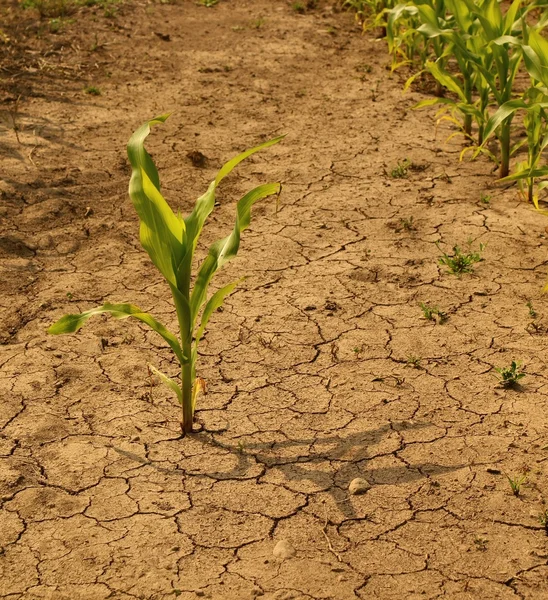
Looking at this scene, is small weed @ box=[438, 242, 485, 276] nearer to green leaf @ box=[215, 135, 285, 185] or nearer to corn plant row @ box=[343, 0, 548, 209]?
corn plant row @ box=[343, 0, 548, 209]

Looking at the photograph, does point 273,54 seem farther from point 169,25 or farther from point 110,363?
point 110,363

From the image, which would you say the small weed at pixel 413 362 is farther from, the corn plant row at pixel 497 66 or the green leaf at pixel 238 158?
the green leaf at pixel 238 158

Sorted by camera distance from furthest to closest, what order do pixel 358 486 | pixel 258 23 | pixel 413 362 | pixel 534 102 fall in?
pixel 258 23, pixel 534 102, pixel 413 362, pixel 358 486

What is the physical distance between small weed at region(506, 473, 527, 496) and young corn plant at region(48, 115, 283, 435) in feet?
3.31

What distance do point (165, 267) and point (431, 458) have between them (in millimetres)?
1020

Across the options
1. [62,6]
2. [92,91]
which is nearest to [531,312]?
[92,91]

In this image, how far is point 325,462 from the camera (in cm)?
290

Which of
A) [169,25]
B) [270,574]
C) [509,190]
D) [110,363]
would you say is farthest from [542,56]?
[169,25]

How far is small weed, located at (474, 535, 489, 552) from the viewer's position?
2.54 m

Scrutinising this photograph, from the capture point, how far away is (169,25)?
22.6 feet

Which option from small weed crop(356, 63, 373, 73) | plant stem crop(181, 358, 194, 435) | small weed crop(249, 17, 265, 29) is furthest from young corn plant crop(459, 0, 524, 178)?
small weed crop(249, 17, 265, 29)

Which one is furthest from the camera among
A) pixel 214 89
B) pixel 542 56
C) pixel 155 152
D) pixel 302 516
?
pixel 214 89

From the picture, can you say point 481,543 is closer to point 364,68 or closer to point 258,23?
point 364,68

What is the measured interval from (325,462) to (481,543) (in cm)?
56
